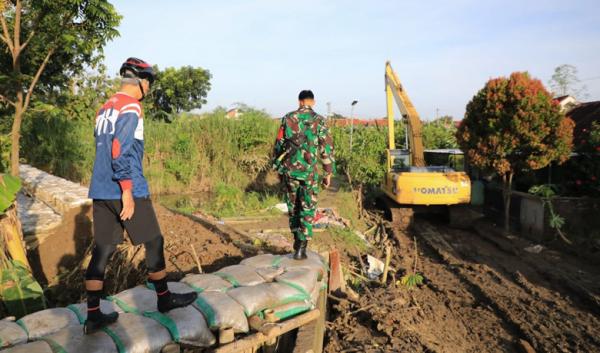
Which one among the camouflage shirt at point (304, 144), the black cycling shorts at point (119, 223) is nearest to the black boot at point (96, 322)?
the black cycling shorts at point (119, 223)

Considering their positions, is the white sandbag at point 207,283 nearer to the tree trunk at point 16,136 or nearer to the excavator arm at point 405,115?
the tree trunk at point 16,136

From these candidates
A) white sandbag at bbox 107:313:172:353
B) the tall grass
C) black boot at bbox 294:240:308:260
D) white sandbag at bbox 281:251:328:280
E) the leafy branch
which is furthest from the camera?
Result: the tall grass

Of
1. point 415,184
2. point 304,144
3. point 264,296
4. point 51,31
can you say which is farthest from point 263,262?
point 415,184

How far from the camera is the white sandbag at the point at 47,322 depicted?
8.10 feet

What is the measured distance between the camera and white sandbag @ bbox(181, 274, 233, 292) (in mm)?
3258

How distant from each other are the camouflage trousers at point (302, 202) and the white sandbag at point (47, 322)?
221cm

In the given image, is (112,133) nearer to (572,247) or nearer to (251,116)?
(572,247)

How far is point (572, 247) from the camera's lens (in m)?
8.08

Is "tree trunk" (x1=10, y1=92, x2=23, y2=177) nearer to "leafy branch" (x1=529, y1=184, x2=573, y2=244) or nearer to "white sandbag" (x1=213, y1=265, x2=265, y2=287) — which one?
"white sandbag" (x1=213, y1=265, x2=265, y2=287)

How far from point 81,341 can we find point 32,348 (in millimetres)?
237

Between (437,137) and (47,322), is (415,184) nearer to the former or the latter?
(47,322)

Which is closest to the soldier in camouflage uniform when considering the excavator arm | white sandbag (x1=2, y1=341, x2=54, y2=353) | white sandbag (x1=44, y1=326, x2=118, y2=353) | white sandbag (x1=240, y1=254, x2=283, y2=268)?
white sandbag (x1=240, y1=254, x2=283, y2=268)

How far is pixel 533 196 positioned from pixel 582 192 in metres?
1.02

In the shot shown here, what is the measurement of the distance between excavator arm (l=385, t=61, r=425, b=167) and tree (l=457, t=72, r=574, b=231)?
6.18ft
